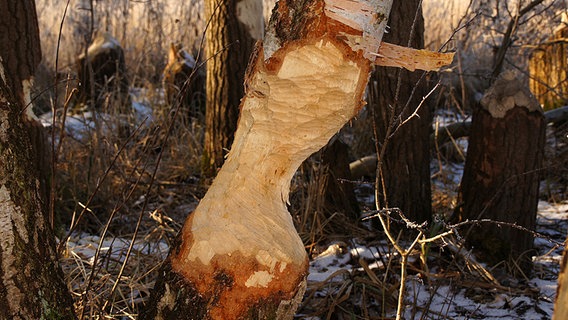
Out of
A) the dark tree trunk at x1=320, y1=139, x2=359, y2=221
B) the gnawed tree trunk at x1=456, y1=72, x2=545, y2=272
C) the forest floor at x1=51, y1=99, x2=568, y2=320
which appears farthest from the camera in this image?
the dark tree trunk at x1=320, y1=139, x2=359, y2=221

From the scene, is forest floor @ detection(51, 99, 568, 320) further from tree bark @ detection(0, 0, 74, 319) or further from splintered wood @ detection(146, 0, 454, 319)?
splintered wood @ detection(146, 0, 454, 319)

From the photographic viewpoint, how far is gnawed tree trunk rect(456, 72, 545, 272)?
245 centimetres

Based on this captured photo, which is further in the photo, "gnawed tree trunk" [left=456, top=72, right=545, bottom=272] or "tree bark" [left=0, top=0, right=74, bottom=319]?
"gnawed tree trunk" [left=456, top=72, right=545, bottom=272]

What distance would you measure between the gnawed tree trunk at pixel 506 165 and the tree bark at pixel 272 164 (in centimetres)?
129

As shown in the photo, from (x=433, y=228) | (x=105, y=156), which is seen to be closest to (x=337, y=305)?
(x=433, y=228)

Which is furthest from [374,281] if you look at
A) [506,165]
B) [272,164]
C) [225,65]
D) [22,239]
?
[225,65]

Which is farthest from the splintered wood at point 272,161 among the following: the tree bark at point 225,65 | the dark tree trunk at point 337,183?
the tree bark at point 225,65

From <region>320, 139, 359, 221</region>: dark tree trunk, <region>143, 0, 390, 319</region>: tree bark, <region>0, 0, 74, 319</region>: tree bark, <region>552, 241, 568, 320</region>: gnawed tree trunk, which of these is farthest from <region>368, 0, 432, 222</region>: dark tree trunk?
<region>552, 241, 568, 320</region>: gnawed tree trunk

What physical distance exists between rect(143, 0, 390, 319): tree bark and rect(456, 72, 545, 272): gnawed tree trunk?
129 cm

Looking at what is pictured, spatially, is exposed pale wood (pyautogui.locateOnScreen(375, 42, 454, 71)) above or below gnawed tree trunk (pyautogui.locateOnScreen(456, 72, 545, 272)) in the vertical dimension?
above

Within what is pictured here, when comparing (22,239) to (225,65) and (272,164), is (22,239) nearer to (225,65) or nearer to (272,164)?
(272,164)

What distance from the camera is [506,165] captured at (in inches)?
97.0

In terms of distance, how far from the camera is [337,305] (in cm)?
208

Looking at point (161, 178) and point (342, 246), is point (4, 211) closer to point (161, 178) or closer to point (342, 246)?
point (342, 246)
